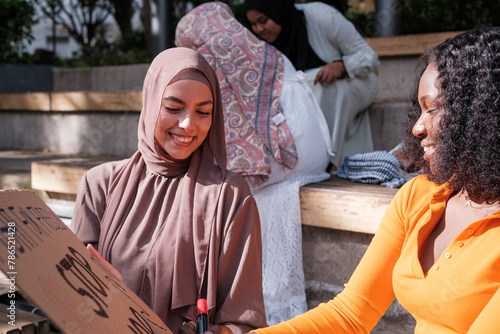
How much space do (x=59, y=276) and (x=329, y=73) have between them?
271 centimetres

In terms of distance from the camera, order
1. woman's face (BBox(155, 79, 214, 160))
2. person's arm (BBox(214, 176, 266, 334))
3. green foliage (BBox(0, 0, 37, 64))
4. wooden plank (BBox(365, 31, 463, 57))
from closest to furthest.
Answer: person's arm (BBox(214, 176, 266, 334)) → woman's face (BBox(155, 79, 214, 160)) → wooden plank (BBox(365, 31, 463, 57)) → green foliage (BBox(0, 0, 37, 64))

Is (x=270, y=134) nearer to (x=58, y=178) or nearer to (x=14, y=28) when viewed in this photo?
(x=58, y=178)

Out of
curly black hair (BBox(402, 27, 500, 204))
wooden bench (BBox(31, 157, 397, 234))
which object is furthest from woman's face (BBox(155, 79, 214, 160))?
wooden bench (BBox(31, 157, 397, 234))

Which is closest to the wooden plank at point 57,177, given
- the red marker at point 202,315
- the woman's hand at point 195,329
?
the woman's hand at point 195,329

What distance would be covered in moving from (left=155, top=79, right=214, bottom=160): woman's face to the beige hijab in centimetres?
3

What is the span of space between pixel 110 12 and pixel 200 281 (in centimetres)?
1287

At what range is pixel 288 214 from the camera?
2717 mm

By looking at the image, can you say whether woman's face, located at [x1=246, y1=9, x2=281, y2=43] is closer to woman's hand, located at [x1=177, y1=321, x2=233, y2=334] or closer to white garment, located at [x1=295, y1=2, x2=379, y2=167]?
white garment, located at [x1=295, y1=2, x2=379, y2=167]

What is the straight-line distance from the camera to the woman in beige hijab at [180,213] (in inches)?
65.2

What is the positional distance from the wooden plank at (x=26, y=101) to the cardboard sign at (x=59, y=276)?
3.83 metres

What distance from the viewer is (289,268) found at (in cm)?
267

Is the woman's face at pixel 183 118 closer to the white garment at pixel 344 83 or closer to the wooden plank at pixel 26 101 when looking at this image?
the white garment at pixel 344 83

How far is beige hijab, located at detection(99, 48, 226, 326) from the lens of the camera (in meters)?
1.67

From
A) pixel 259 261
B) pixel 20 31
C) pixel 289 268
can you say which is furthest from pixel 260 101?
pixel 20 31
